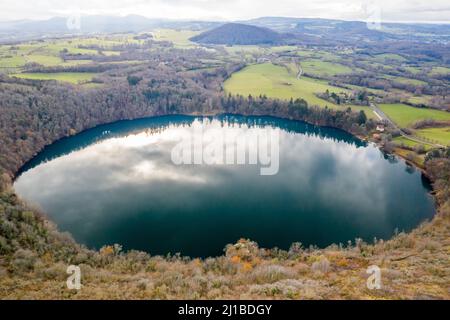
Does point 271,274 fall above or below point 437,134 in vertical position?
below

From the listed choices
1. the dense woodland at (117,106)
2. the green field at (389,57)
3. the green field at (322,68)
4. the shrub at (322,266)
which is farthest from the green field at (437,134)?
the green field at (389,57)

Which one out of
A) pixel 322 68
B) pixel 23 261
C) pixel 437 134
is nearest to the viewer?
pixel 23 261

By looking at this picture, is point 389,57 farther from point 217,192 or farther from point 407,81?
point 217,192

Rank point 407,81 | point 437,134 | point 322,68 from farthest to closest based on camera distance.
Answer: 1. point 322,68
2. point 407,81
3. point 437,134

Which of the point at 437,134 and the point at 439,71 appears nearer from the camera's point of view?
the point at 437,134

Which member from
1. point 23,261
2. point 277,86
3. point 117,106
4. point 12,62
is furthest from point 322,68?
point 23,261

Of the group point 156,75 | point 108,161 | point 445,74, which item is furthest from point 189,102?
point 445,74
